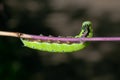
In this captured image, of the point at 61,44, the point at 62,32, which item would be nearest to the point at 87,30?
the point at 61,44

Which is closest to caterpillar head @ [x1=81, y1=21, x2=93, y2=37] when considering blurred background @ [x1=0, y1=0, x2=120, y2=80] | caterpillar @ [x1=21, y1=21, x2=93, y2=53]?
caterpillar @ [x1=21, y1=21, x2=93, y2=53]

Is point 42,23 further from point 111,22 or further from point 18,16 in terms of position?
point 111,22

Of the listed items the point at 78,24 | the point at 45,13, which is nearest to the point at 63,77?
the point at 78,24

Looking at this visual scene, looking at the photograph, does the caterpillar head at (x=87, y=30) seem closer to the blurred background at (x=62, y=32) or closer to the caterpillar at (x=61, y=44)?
the caterpillar at (x=61, y=44)

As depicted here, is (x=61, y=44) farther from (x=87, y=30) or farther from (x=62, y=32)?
(x=62, y=32)

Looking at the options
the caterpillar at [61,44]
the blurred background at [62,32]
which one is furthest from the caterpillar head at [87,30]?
the blurred background at [62,32]

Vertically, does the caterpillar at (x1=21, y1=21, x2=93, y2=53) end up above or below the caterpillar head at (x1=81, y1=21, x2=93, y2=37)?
below

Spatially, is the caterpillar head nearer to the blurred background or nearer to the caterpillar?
the caterpillar

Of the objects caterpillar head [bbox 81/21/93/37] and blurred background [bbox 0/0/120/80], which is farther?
blurred background [bbox 0/0/120/80]
